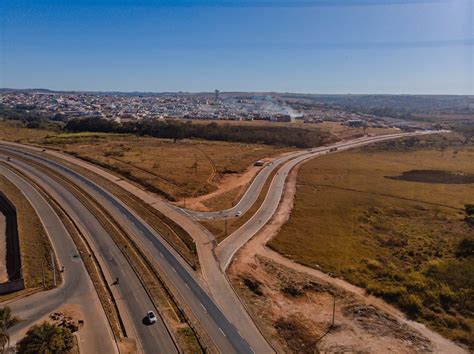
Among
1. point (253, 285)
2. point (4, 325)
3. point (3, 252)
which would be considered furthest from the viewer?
point (3, 252)

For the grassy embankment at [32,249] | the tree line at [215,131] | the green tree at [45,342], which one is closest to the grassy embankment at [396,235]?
the grassy embankment at [32,249]

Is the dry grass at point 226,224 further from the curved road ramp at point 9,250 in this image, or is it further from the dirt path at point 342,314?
→ the curved road ramp at point 9,250

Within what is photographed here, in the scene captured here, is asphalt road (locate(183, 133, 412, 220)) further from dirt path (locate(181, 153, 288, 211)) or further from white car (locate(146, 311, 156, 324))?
white car (locate(146, 311, 156, 324))

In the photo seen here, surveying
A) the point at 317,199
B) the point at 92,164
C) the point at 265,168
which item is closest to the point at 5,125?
the point at 92,164

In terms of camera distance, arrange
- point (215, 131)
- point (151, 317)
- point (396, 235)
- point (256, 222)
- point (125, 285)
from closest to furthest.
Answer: point (151, 317) < point (125, 285) < point (396, 235) < point (256, 222) < point (215, 131)

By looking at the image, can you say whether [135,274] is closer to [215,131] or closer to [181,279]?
[181,279]

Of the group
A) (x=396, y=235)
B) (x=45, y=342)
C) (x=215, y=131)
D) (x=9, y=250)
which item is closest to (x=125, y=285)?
(x=45, y=342)

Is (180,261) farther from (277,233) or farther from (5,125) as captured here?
(5,125)
